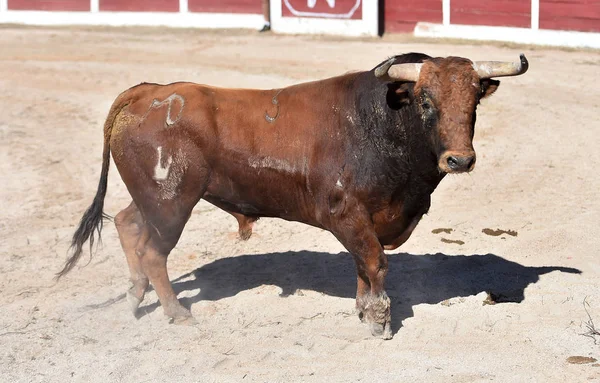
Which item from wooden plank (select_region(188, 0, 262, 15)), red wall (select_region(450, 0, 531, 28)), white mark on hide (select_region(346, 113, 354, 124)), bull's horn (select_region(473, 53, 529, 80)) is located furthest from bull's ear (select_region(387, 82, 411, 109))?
wooden plank (select_region(188, 0, 262, 15))

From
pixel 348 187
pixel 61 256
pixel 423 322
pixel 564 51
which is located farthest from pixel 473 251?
pixel 564 51

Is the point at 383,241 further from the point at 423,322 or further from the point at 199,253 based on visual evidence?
the point at 199,253

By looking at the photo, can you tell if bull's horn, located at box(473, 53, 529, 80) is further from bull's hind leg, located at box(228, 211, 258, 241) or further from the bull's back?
bull's hind leg, located at box(228, 211, 258, 241)

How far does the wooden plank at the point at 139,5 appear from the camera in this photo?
61.1 feet

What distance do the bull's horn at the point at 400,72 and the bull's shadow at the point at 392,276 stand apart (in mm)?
1831

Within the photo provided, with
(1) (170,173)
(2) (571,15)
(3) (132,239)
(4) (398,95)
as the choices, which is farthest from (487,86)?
(2) (571,15)

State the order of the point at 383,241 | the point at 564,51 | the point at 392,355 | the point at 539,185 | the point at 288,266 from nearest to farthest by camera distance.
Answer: the point at 392,355
the point at 383,241
the point at 288,266
the point at 539,185
the point at 564,51

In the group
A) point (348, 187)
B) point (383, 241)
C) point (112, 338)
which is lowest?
point (112, 338)

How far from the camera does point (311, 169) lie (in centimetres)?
691

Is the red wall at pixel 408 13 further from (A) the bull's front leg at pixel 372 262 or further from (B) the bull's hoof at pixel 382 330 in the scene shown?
(B) the bull's hoof at pixel 382 330

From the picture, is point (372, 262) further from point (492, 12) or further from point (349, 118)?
point (492, 12)

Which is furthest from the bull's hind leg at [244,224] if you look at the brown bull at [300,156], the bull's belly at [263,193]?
Result: the bull's belly at [263,193]

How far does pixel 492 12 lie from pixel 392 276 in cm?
938

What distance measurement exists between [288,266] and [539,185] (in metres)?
3.05
